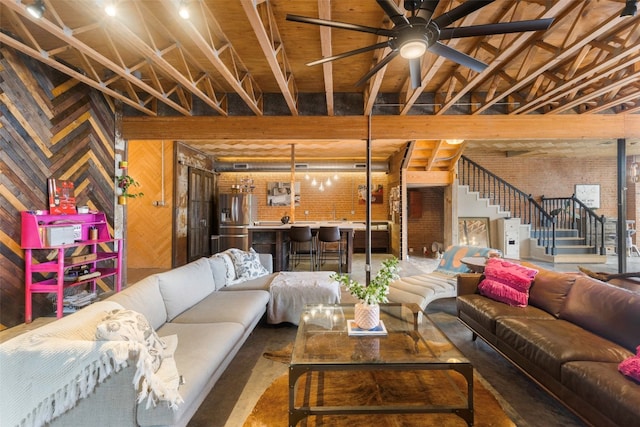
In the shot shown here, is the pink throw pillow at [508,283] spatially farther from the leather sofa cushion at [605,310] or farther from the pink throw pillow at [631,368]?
the pink throw pillow at [631,368]

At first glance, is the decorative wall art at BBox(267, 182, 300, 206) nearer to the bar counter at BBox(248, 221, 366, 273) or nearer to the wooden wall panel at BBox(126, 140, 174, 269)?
the bar counter at BBox(248, 221, 366, 273)

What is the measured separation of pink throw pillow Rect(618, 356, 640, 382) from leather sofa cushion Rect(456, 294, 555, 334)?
907 mm

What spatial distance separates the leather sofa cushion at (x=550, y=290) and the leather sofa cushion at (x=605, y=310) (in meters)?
0.06

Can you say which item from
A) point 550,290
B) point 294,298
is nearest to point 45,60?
point 294,298

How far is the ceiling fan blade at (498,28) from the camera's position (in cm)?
205

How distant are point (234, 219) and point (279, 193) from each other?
222cm

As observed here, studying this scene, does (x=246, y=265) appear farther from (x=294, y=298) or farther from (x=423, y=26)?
(x=423, y=26)

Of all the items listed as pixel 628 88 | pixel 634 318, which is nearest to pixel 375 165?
pixel 628 88

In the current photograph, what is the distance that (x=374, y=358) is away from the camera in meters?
1.82

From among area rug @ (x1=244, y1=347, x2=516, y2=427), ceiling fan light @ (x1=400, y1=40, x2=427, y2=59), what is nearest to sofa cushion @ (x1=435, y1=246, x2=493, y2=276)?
area rug @ (x1=244, y1=347, x2=516, y2=427)

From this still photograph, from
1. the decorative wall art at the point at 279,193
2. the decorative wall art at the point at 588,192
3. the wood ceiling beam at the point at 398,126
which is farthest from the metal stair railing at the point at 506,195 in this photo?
the decorative wall art at the point at 279,193

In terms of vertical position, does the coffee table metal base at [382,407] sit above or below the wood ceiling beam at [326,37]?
below

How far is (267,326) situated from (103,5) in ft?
10.9

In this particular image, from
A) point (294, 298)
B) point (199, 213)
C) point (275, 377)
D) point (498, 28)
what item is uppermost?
point (498, 28)
